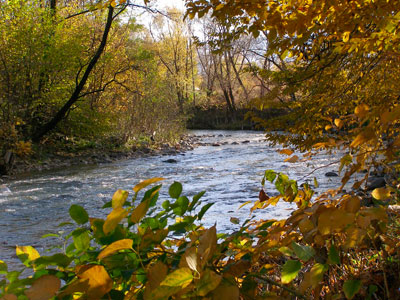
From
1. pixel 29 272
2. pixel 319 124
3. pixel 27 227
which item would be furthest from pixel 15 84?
pixel 319 124

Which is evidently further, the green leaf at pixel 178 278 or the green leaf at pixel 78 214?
the green leaf at pixel 78 214

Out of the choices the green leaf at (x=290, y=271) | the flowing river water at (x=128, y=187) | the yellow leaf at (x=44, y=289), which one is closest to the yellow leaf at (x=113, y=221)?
the yellow leaf at (x=44, y=289)

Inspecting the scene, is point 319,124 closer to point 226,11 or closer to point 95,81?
point 226,11

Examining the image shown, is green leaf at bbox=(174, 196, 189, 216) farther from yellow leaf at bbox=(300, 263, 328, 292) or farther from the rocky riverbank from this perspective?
the rocky riverbank

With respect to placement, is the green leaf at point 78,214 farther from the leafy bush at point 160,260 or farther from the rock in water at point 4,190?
the rock in water at point 4,190

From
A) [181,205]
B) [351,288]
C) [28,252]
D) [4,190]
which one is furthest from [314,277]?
[4,190]

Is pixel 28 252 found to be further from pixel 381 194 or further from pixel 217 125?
pixel 217 125

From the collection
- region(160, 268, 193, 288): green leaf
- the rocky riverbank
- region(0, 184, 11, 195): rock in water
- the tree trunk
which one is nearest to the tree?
region(160, 268, 193, 288): green leaf

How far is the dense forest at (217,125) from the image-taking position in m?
0.89

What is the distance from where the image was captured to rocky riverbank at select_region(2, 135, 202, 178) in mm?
10625

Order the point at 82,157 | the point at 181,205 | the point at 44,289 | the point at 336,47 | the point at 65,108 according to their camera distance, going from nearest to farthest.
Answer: the point at 44,289
the point at 181,205
the point at 336,47
the point at 65,108
the point at 82,157

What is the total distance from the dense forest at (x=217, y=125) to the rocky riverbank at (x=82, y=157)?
45 cm

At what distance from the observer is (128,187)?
7875 mm

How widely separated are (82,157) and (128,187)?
16.9 feet
